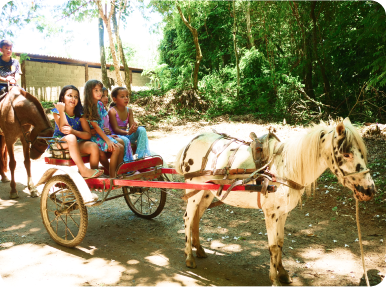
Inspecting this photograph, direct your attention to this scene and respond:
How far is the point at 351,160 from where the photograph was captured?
252cm

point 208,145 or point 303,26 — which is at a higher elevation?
point 303,26

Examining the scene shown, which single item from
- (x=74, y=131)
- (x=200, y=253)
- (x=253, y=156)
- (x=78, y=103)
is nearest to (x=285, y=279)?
(x=200, y=253)

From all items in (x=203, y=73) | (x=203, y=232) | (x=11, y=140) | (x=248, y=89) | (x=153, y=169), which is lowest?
(x=203, y=232)

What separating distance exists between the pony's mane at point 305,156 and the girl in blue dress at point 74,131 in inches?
94.2

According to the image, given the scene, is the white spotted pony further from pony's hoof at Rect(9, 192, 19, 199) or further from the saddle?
pony's hoof at Rect(9, 192, 19, 199)

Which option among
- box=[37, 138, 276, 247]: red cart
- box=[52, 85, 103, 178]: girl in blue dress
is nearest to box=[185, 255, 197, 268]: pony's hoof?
box=[37, 138, 276, 247]: red cart

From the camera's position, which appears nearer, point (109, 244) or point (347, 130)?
point (347, 130)

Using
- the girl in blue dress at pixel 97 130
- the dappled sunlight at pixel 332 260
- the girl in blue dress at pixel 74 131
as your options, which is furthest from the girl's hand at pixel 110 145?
the dappled sunlight at pixel 332 260

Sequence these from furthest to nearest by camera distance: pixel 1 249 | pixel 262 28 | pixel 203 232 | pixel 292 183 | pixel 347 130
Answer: pixel 262 28, pixel 203 232, pixel 1 249, pixel 292 183, pixel 347 130

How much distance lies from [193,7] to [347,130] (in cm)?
1504

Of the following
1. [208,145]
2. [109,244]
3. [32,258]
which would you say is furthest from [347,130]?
[32,258]

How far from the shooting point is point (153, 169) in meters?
4.30

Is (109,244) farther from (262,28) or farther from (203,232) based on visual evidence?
(262,28)

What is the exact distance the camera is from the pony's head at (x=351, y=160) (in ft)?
8.15
